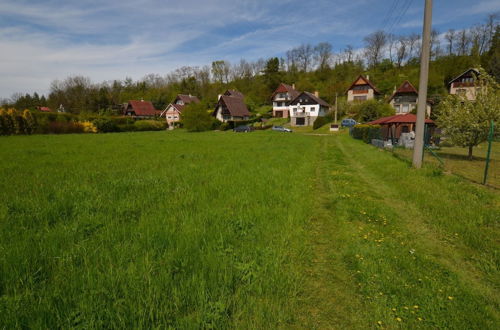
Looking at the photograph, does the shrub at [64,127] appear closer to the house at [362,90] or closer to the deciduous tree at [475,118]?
the deciduous tree at [475,118]

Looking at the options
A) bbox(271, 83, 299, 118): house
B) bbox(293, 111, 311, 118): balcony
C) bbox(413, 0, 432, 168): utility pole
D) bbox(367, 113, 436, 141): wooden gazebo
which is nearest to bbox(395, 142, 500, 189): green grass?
bbox(413, 0, 432, 168): utility pole

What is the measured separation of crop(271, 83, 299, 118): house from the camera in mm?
67562

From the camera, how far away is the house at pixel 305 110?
59000 millimetres

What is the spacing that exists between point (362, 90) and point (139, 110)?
2609 inches

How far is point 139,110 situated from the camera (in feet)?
254

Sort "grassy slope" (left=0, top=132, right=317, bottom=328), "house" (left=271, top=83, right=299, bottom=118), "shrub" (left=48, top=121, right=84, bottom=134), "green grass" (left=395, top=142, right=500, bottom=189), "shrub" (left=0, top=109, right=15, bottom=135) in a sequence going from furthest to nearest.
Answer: "house" (left=271, top=83, right=299, bottom=118) → "shrub" (left=48, top=121, right=84, bottom=134) → "shrub" (left=0, top=109, right=15, bottom=135) → "green grass" (left=395, top=142, right=500, bottom=189) → "grassy slope" (left=0, top=132, right=317, bottom=328)

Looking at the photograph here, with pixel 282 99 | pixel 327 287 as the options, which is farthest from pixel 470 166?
pixel 282 99

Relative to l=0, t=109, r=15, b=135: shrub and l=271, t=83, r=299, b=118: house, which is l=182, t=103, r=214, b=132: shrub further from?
l=271, t=83, r=299, b=118: house

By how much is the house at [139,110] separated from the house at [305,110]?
1858 inches

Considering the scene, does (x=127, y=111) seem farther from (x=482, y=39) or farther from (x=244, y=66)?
(x=482, y=39)

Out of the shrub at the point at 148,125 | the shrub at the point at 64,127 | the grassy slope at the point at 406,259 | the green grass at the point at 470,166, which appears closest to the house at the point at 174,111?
the shrub at the point at 148,125

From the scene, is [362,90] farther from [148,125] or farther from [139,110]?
[139,110]

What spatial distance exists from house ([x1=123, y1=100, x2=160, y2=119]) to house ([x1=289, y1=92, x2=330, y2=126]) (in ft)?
155

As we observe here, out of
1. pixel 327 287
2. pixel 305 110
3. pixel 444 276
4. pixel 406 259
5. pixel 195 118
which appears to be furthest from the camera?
pixel 305 110
